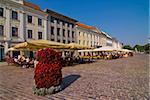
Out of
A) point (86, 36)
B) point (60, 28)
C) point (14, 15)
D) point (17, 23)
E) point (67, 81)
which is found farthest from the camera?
point (86, 36)

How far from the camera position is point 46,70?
21.7ft

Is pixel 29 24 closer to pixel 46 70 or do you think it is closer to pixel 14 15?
pixel 14 15

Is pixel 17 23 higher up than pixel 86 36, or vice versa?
pixel 86 36

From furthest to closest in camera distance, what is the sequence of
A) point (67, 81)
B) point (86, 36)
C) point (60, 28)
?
point (86, 36)
point (60, 28)
point (67, 81)

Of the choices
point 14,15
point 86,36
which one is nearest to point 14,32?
point 14,15

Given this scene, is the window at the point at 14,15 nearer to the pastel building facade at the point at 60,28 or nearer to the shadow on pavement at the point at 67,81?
the pastel building facade at the point at 60,28

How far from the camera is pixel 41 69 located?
6.62 m

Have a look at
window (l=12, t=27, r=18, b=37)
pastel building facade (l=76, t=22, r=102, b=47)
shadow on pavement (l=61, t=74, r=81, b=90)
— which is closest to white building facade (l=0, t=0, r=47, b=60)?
window (l=12, t=27, r=18, b=37)

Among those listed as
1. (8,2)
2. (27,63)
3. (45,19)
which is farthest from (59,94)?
(45,19)

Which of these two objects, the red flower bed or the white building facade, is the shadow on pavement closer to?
the red flower bed

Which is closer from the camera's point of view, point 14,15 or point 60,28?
point 14,15

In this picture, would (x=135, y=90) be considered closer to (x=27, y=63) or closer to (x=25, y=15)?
(x=27, y=63)

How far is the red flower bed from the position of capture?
21.7ft

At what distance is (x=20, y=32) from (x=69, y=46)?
14.5 meters
